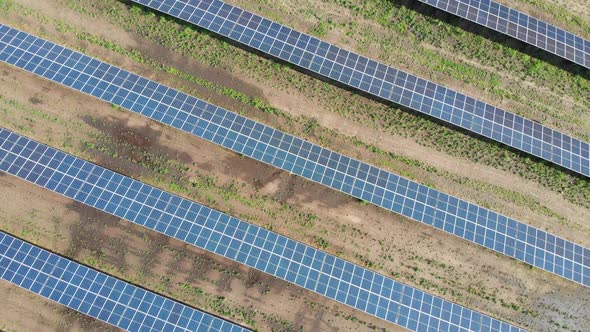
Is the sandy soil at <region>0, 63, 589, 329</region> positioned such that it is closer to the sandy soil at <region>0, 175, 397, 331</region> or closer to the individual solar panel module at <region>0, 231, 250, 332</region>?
the sandy soil at <region>0, 175, 397, 331</region>

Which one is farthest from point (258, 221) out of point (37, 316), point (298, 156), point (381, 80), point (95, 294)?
point (37, 316)

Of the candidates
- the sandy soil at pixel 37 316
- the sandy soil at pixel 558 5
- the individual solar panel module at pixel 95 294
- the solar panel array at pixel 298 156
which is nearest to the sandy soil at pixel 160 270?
the sandy soil at pixel 37 316

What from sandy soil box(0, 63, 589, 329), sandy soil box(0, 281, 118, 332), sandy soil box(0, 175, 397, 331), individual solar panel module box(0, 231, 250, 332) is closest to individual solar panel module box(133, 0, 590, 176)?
sandy soil box(0, 63, 589, 329)

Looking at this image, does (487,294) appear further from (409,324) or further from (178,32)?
(178,32)

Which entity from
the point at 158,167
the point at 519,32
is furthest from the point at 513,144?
the point at 158,167

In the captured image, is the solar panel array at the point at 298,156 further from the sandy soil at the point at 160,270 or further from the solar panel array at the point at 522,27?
the solar panel array at the point at 522,27
